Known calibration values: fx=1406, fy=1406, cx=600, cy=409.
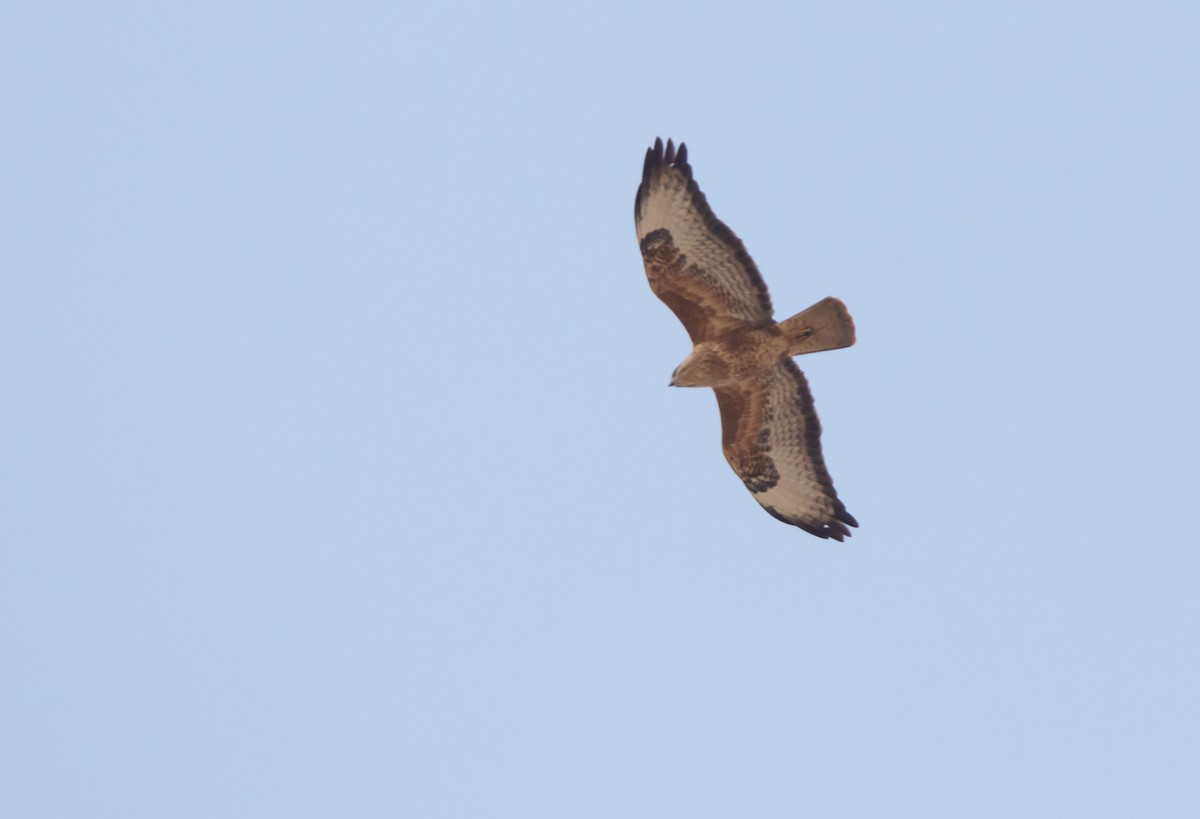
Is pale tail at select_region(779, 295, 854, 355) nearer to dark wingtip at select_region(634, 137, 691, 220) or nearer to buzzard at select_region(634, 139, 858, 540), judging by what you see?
buzzard at select_region(634, 139, 858, 540)

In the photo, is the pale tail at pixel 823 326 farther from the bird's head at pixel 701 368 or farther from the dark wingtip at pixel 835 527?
the dark wingtip at pixel 835 527

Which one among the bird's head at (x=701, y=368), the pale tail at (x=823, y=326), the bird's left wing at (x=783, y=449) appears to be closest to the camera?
the pale tail at (x=823, y=326)

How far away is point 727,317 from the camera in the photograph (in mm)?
10672

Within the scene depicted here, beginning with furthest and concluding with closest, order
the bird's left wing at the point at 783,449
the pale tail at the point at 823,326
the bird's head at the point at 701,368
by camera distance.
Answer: the bird's left wing at the point at 783,449
the bird's head at the point at 701,368
the pale tail at the point at 823,326

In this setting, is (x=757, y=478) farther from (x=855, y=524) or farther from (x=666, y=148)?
(x=666, y=148)

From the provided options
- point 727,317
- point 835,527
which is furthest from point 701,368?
point 835,527

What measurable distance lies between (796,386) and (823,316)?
32.9 inches

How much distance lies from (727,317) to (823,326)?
73 cm

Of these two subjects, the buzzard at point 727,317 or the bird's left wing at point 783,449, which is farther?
the bird's left wing at point 783,449

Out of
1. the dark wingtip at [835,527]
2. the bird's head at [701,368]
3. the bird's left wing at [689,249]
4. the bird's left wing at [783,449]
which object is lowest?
the dark wingtip at [835,527]

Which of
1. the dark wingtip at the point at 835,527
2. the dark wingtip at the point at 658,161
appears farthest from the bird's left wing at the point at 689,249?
the dark wingtip at the point at 835,527

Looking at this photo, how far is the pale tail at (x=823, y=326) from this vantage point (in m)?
10.4

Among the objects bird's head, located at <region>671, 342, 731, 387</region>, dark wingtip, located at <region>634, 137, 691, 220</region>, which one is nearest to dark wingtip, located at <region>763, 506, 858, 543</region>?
bird's head, located at <region>671, 342, 731, 387</region>

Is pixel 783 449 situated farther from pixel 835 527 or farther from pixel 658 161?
pixel 658 161
